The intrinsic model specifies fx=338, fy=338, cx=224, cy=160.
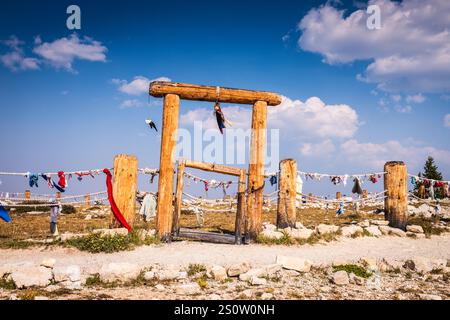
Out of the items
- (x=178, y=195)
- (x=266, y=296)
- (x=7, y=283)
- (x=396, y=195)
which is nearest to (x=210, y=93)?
(x=178, y=195)

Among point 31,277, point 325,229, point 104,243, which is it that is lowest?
point 31,277

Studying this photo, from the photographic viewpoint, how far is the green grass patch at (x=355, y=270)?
6.14 meters

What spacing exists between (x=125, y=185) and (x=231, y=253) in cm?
349

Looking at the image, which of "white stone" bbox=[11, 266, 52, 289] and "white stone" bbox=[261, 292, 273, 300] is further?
"white stone" bbox=[11, 266, 52, 289]

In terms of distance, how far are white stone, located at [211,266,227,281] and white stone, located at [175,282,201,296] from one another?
2.04 ft

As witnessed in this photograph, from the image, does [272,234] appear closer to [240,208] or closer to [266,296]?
[240,208]

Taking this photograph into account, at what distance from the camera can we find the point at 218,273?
589 cm

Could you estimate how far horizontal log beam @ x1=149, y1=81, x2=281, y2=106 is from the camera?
31.2ft

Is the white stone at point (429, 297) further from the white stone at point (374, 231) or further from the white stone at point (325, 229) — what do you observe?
the white stone at point (374, 231)

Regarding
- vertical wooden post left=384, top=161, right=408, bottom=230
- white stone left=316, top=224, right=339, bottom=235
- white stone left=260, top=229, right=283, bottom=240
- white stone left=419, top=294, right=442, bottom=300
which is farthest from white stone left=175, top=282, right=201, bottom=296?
vertical wooden post left=384, top=161, right=408, bottom=230

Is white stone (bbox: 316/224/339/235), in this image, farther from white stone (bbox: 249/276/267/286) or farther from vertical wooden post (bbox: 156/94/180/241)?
white stone (bbox: 249/276/267/286)

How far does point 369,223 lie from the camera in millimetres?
12641

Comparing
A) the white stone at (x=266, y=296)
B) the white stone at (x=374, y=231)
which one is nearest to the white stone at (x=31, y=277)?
the white stone at (x=266, y=296)
